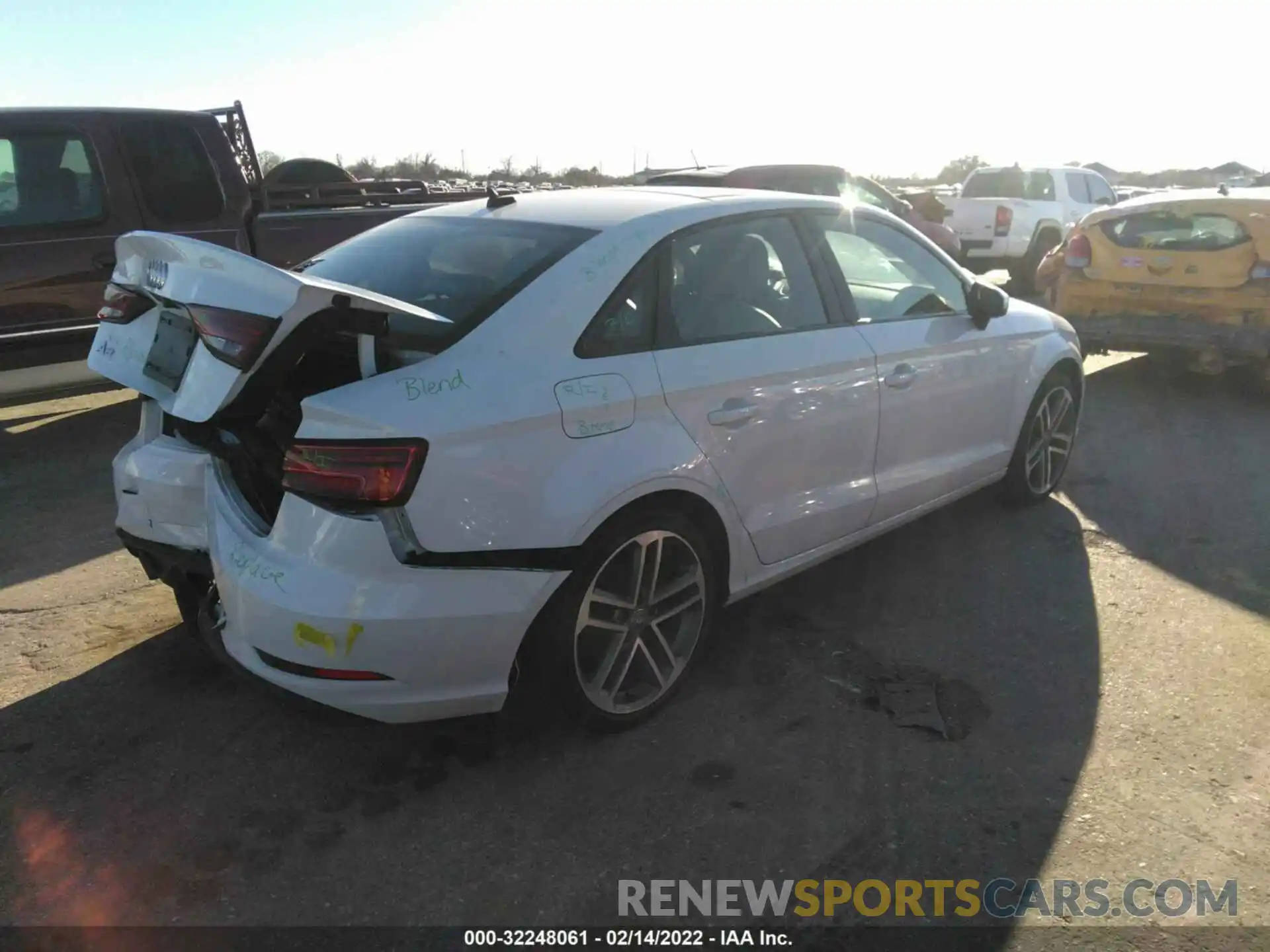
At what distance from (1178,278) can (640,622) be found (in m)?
6.15

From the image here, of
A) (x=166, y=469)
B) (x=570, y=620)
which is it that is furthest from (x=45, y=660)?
(x=570, y=620)

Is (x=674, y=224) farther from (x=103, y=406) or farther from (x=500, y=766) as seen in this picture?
(x=103, y=406)

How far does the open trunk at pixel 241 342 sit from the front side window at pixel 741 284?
87 cm

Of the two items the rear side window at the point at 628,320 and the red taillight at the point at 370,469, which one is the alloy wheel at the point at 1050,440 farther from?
the red taillight at the point at 370,469

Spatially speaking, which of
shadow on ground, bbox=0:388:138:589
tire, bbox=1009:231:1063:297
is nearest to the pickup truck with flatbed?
shadow on ground, bbox=0:388:138:589

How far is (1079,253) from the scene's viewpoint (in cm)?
803

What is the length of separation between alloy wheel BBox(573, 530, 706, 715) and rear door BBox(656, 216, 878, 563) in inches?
12.6

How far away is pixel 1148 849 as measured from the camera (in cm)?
273

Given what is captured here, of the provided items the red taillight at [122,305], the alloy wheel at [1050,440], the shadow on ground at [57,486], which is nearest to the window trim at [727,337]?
the red taillight at [122,305]

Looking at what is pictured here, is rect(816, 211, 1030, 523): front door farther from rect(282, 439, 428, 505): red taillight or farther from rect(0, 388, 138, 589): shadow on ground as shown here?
rect(0, 388, 138, 589): shadow on ground

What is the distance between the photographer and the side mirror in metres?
4.41

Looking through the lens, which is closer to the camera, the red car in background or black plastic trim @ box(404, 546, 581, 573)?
black plastic trim @ box(404, 546, 581, 573)

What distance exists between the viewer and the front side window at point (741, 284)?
10.8 ft

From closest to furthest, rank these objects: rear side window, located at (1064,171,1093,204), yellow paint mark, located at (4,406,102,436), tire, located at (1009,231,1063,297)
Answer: yellow paint mark, located at (4,406,102,436) < tire, located at (1009,231,1063,297) < rear side window, located at (1064,171,1093,204)
